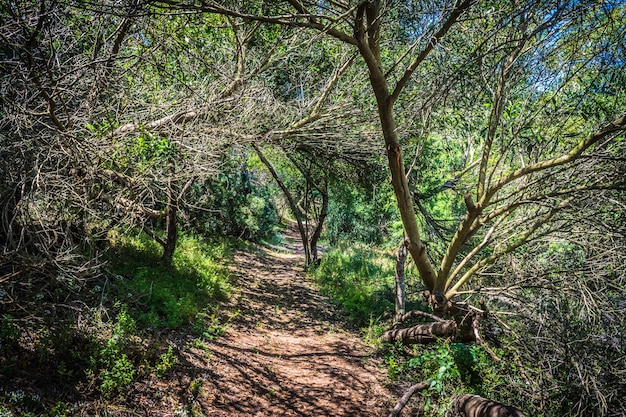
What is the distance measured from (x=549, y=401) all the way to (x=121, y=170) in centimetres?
598

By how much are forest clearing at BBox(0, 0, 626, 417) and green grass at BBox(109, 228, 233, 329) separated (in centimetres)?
9

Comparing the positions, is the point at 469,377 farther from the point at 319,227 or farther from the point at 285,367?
the point at 319,227

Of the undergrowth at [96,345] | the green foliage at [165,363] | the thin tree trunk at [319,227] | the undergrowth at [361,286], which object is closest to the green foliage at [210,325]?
the undergrowth at [96,345]

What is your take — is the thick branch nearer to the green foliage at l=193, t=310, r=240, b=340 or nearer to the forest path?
the forest path

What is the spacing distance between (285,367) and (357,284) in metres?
6.06

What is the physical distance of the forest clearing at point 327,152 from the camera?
3422 mm

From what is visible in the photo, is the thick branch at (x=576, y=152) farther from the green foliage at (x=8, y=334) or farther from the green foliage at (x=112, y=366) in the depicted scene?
the green foliage at (x=8, y=334)

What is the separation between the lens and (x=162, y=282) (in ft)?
24.2

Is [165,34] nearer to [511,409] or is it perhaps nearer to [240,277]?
[511,409]

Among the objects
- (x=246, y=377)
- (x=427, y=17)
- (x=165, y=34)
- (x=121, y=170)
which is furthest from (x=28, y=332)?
(x=427, y=17)

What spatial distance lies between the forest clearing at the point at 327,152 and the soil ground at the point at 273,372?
4 cm

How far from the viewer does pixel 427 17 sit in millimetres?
3957

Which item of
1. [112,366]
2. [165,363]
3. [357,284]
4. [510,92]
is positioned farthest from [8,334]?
[357,284]

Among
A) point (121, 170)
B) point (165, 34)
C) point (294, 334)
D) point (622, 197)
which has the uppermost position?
point (165, 34)
